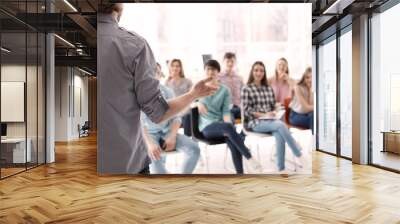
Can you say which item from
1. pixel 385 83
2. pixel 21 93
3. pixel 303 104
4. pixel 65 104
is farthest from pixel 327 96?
pixel 65 104

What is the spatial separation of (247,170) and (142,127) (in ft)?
6.04

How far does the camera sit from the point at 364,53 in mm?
8258

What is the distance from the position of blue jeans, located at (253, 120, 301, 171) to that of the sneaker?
0.32 m

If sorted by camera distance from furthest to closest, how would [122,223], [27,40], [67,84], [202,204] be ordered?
[67,84] < [27,40] < [202,204] < [122,223]

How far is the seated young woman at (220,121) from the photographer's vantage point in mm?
6344

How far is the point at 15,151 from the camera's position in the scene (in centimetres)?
696

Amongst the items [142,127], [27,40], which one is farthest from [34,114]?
[142,127]

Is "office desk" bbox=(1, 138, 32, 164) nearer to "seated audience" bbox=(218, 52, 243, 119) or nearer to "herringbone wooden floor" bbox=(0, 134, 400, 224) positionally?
"herringbone wooden floor" bbox=(0, 134, 400, 224)

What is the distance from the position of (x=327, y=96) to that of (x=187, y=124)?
18.6 feet

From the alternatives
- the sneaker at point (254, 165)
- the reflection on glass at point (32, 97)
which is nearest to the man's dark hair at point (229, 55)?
the sneaker at point (254, 165)

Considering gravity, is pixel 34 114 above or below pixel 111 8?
below

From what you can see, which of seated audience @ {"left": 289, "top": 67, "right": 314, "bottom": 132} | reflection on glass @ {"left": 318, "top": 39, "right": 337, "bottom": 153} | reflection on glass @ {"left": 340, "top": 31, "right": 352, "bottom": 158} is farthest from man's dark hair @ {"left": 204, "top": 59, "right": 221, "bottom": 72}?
reflection on glass @ {"left": 318, "top": 39, "right": 337, "bottom": 153}

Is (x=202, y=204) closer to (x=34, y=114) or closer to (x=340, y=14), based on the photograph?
(x=34, y=114)

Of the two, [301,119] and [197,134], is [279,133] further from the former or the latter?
[197,134]
